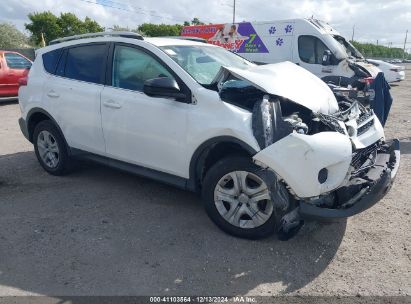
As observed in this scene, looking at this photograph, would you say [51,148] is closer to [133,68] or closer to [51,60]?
[51,60]

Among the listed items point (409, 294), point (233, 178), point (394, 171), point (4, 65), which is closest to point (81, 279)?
point (233, 178)

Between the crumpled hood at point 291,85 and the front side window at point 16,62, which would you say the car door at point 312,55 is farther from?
the front side window at point 16,62

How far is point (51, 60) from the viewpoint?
5.17m

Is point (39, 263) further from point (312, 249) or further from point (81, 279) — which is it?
point (312, 249)

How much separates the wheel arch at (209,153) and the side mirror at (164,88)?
1.76 feet

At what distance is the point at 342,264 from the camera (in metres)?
3.22

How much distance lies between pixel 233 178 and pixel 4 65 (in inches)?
442

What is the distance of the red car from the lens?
12016 millimetres

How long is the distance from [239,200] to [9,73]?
1106cm

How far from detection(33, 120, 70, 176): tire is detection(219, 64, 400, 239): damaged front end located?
258cm

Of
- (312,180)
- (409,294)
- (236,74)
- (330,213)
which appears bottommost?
(409,294)

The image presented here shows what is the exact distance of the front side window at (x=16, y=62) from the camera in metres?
12.4

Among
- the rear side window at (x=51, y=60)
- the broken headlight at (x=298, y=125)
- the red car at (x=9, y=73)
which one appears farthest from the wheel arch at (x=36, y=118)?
the red car at (x=9, y=73)

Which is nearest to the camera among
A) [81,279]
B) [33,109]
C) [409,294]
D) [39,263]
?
[409,294]
